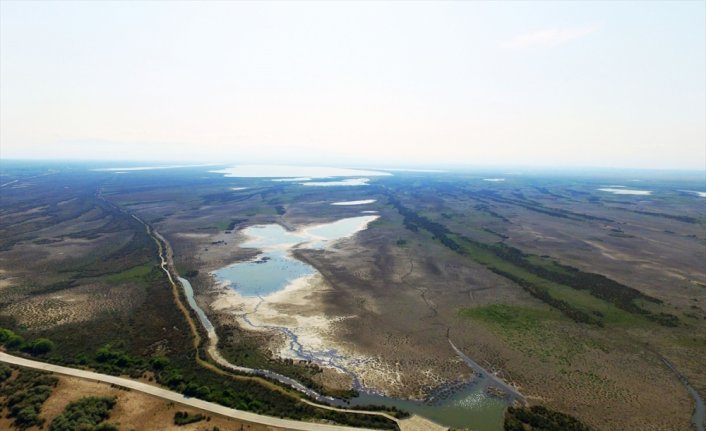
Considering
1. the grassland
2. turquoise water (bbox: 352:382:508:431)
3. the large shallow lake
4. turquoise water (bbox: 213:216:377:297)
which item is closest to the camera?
turquoise water (bbox: 352:382:508:431)

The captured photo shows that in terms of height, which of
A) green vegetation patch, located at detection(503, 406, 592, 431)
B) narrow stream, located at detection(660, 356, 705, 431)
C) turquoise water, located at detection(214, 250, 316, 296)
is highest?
narrow stream, located at detection(660, 356, 705, 431)

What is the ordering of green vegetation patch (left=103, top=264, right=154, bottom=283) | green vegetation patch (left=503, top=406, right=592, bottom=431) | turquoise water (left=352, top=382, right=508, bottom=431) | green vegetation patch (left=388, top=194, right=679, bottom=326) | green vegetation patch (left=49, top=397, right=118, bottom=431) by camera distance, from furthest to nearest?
green vegetation patch (left=103, top=264, right=154, bottom=283), green vegetation patch (left=388, top=194, right=679, bottom=326), turquoise water (left=352, top=382, right=508, bottom=431), green vegetation patch (left=503, top=406, right=592, bottom=431), green vegetation patch (left=49, top=397, right=118, bottom=431)

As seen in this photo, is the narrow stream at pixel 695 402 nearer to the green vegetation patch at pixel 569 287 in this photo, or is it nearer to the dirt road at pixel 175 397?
the green vegetation patch at pixel 569 287

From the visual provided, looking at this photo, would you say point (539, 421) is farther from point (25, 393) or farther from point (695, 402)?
point (25, 393)

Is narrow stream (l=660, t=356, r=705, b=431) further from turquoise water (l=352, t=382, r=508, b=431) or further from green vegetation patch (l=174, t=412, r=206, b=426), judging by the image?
green vegetation patch (l=174, t=412, r=206, b=426)

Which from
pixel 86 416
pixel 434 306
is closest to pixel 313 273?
pixel 434 306

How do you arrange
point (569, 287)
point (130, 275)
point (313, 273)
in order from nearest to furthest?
point (569, 287), point (130, 275), point (313, 273)

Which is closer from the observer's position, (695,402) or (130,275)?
(695,402)

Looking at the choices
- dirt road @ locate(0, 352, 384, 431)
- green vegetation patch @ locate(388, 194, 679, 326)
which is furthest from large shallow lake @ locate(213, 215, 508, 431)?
green vegetation patch @ locate(388, 194, 679, 326)

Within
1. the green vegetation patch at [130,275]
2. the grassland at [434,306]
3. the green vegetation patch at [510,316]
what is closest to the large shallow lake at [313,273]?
the grassland at [434,306]

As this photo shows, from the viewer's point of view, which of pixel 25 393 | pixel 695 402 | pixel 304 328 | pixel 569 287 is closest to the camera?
pixel 25 393
